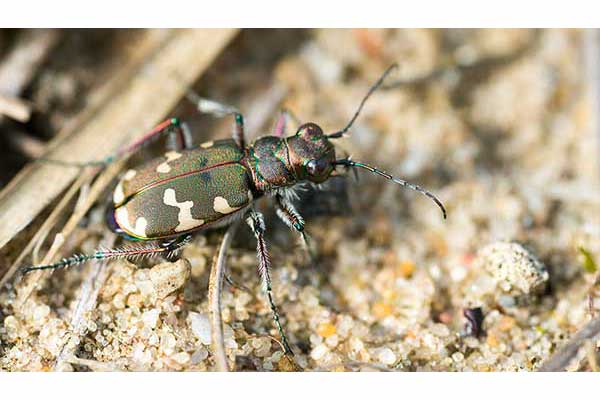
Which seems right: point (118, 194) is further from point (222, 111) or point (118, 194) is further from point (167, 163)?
point (222, 111)

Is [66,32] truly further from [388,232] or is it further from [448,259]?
[448,259]

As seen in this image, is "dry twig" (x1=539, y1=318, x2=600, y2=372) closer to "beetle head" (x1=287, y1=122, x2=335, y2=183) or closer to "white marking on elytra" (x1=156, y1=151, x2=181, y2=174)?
"beetle head" (x1=287, y1=122, x2=335, y2=183)

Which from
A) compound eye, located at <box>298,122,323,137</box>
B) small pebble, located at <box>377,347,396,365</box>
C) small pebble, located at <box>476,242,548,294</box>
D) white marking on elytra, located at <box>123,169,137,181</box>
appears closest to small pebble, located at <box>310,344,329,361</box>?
small pebble, located at <box>377,347,396,365</box>

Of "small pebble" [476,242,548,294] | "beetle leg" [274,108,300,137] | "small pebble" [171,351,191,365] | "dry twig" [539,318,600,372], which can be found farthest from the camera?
"beetle leg" [274,108,300,137]

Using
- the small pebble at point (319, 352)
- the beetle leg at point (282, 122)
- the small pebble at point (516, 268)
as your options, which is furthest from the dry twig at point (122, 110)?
the small pebble at point (516, 268)

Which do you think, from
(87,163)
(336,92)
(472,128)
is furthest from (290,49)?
(87,163)

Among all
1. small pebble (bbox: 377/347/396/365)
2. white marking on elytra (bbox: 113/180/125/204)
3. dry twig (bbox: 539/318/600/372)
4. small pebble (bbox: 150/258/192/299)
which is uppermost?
white marking on elytra (bbox: 113/180/125/204)

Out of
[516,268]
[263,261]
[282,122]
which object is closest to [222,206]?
[263,261]
